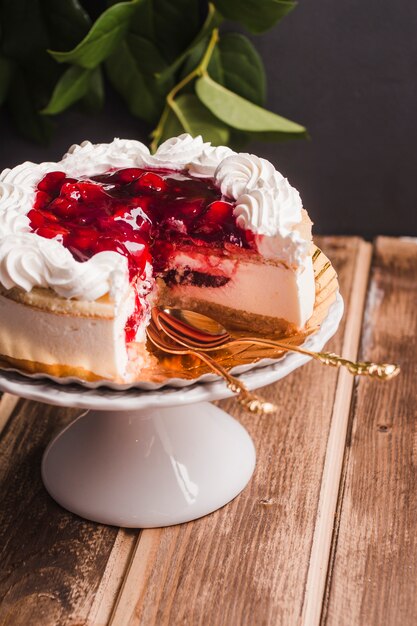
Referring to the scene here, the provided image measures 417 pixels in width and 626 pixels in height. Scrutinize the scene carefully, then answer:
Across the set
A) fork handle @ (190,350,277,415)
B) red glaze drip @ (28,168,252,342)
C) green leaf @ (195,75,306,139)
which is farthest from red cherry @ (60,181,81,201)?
green leaf @ (195,75,306,139)

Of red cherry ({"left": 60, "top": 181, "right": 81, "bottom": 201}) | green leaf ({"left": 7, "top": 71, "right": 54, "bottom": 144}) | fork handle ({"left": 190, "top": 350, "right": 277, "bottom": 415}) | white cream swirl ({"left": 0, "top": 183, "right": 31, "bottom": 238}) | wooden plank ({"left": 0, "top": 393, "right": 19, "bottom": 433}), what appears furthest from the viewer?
green leaf ({"left": 7, "top": 71, "right": 54, "bottom": 144})

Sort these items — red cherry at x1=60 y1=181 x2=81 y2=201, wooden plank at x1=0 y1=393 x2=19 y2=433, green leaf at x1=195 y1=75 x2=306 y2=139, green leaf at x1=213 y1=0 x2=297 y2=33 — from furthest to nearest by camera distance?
green leaf at x1=195 y1=75 x2=306 y2=139
green leaf at x1=213 y1=0 x2=297 y2=33
wooden plank at x1=0 y1=393 x2=19 y2=433
red cherry at x1=60 y1=181 x2=81 y2=201

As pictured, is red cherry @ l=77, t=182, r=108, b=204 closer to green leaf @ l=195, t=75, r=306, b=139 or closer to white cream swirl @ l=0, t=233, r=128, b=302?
white cream swirl @ l=0, t=233, r=128, b=302

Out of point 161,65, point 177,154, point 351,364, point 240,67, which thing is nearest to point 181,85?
point 161,65

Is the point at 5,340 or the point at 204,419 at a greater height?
the point at 5,340

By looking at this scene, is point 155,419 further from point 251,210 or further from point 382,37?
point 382,37

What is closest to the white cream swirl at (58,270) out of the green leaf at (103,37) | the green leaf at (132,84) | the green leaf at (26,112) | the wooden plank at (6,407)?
the wooden plank at (6,407)

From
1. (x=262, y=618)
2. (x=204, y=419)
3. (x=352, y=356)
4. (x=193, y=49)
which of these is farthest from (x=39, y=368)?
(x=193, y=49)
